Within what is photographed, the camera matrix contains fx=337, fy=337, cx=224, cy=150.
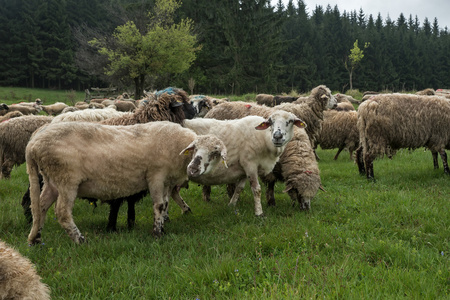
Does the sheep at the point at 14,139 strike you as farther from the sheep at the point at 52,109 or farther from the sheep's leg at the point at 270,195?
the sheep at the point at 52,109

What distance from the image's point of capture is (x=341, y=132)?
9812 mm

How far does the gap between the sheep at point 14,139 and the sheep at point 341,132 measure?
23.8ft

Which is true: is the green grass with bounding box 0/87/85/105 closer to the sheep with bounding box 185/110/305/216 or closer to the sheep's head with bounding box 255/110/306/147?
the sheep with bounding box 185/110/305/216

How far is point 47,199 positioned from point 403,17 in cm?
12149

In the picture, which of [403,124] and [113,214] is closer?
[113,214]

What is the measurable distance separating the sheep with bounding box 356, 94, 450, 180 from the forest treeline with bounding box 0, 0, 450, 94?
2829cm

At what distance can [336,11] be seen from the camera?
244 ft

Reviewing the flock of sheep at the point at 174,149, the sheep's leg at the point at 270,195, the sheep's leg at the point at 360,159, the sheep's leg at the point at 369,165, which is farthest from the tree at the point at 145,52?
the sheep's leg at the point at 270,195

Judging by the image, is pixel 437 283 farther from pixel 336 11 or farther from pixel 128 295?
pixel 336 11

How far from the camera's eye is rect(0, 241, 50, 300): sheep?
1.73 metres

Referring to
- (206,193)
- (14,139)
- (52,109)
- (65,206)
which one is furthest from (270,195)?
(52,109)

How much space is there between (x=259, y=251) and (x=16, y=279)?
7.03 ft

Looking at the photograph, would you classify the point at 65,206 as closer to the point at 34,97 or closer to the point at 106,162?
the point at 106,162

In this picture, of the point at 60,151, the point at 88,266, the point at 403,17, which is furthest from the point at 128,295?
the point at 403,17
